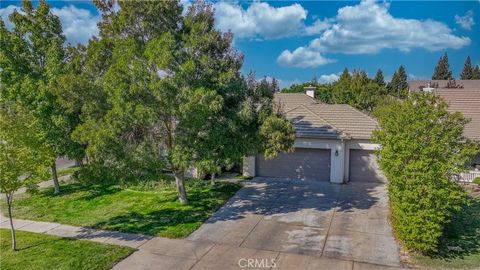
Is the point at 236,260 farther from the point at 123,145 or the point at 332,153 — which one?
the point at 332,153

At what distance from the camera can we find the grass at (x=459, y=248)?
30.0ft

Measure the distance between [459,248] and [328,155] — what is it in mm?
7956

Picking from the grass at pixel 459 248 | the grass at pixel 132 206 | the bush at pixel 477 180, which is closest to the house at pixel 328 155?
the grass at pixel 132 206

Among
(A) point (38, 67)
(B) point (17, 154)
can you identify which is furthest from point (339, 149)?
(A) point (38, 67)

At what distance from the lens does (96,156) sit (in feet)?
38.3

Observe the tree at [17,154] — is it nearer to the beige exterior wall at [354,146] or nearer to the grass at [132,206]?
the grass at [132,206]

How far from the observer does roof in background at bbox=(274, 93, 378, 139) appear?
17078 mm

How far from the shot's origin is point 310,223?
12133 mm

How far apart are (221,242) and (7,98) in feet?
35.2

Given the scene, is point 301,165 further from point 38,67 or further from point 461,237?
point 38,67

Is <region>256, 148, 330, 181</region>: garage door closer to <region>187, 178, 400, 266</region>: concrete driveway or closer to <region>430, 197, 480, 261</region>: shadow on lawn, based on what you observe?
<region>187, 178, 400, 266</region>: concrete driveway

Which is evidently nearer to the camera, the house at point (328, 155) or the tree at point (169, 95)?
the tree at point (169, 95)

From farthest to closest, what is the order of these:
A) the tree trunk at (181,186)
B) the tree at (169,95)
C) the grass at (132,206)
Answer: the tree trunk at (181,186) → the grass at (132,206) → the tree at (169,95)

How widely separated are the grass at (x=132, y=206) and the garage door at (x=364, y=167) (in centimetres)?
577
